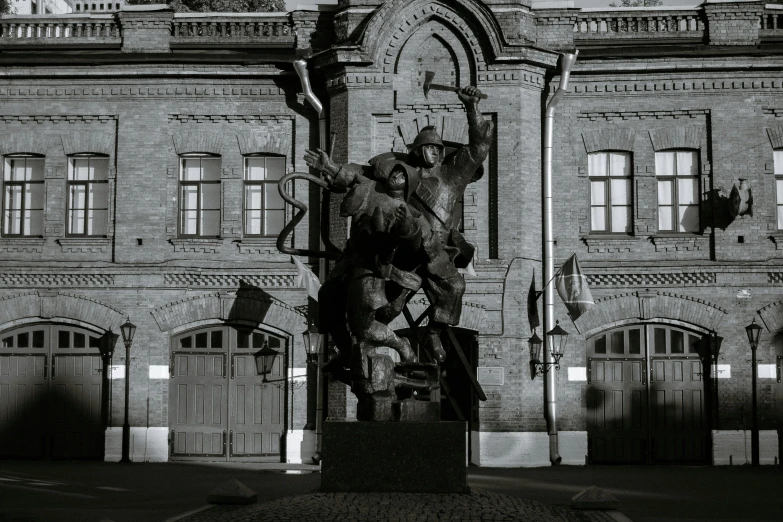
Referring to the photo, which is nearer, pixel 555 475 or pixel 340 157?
pixel 555 475

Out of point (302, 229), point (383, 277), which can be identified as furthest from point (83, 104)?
point (383, 277)

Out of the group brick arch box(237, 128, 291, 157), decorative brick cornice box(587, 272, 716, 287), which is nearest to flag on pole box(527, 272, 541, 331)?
decorative brick cornice box(587, 272, 716, 287)

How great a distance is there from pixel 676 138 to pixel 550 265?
12.5 feet

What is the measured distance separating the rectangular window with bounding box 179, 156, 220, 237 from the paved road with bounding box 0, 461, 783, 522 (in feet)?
16.6

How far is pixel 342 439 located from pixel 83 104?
1616 centimetres

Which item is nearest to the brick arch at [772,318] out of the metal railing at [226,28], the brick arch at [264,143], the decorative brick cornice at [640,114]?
the decorative brick cornice at [640,114]

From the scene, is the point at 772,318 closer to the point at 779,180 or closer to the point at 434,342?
the point at 779,180

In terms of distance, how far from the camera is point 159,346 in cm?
2500

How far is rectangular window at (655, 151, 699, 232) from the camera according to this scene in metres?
25.1

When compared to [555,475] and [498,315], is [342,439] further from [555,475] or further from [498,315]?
[498,315]

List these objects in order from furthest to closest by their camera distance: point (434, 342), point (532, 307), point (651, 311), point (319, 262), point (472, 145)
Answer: point (319, 262), point (651, 311), point (532, 307), point (472, 145), point (434, 342)

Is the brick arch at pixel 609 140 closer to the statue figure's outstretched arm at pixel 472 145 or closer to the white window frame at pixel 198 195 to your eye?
the white window frame at pixel 198 195

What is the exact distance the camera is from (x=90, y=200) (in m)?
25.6

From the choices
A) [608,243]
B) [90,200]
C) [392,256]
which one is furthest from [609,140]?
[392,256]
